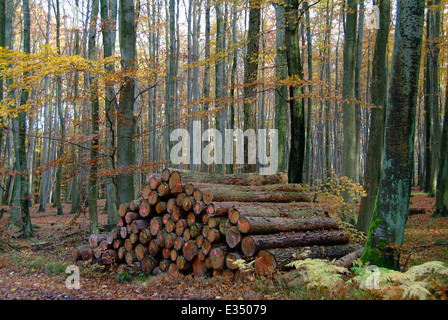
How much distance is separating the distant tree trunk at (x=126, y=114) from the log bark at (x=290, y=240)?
473 cm

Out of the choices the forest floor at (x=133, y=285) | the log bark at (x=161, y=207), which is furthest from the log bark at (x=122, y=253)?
the log bark at (x=161, y=207)

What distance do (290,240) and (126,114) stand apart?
5.88m

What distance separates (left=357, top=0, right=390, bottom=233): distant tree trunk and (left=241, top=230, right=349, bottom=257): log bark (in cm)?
464

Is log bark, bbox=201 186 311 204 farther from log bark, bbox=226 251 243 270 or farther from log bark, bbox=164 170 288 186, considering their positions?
log bark, bbox=226 251 243 270

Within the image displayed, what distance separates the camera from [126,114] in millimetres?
9336

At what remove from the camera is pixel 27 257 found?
877 centimetres

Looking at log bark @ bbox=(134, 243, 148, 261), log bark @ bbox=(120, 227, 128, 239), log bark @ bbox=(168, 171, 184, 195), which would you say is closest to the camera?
log bark @ bbox=(168, 171, 184, 195)

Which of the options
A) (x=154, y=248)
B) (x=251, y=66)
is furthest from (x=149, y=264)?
(x=251, y=66)

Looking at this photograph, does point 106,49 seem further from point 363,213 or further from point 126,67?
point 363,213

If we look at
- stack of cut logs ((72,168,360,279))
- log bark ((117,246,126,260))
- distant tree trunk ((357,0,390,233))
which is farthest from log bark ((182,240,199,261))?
distant tree trunk ((357,0,390,233))

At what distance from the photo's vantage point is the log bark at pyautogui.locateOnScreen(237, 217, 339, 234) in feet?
19.5

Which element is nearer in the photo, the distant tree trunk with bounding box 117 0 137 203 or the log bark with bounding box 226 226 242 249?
the log bark with bounding box 226 226 242 249
